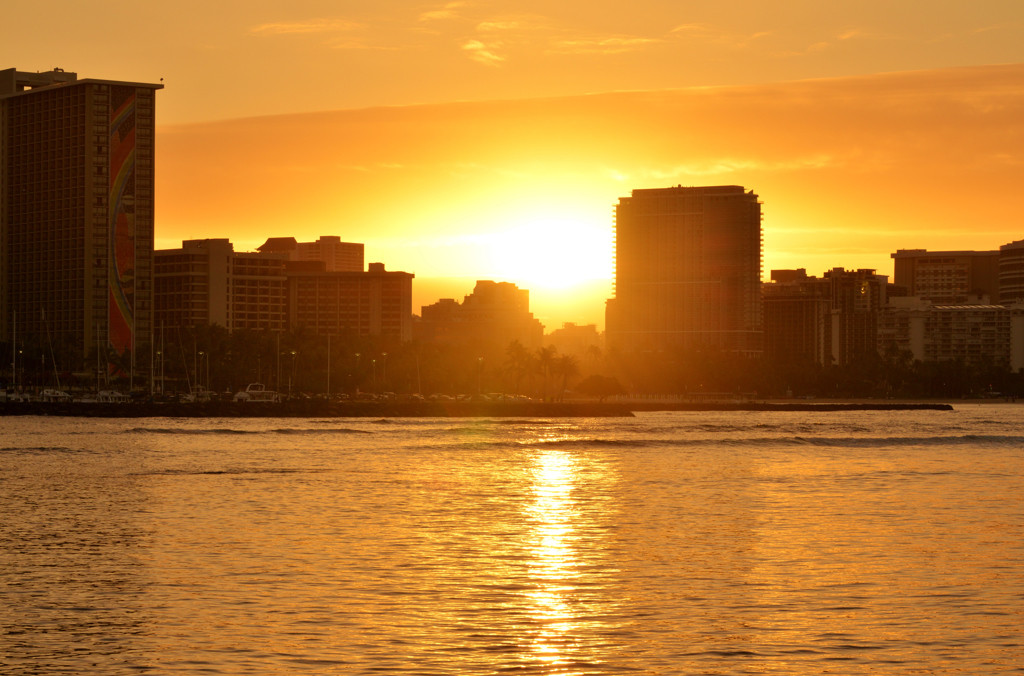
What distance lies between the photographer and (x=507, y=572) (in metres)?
29.2

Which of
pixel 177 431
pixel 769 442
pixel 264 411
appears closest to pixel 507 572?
pixel 769 442

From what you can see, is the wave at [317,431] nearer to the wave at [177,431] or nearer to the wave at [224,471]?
the wave at [177,431]

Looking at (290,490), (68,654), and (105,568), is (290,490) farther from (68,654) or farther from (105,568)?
(68,654)

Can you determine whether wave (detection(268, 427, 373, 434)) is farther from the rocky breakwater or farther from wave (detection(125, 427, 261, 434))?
the rocky breakwater

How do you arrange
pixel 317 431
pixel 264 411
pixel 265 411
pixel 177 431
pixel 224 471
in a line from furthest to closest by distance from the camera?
pixel 265 411
pixel 264 411
pixel 317 431
pixel 177 431
pixel 224 471

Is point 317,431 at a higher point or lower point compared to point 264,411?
higher

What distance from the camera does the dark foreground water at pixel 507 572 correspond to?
20859 millimetres

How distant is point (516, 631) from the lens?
22453 millimetres

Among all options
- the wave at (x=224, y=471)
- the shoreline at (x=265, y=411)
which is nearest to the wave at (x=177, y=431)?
the shoreline at (x=265, y=411)

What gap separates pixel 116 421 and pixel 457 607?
128 metres

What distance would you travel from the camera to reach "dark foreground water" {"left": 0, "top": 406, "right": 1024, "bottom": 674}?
20859 mm

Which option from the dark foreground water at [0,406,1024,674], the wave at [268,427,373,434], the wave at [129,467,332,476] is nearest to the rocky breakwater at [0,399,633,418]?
the wave at [268,427,373,434]

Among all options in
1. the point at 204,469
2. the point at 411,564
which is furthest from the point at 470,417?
the point at 411,564

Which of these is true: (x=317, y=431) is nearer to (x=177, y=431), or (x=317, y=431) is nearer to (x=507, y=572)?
(x=177, y=431)
